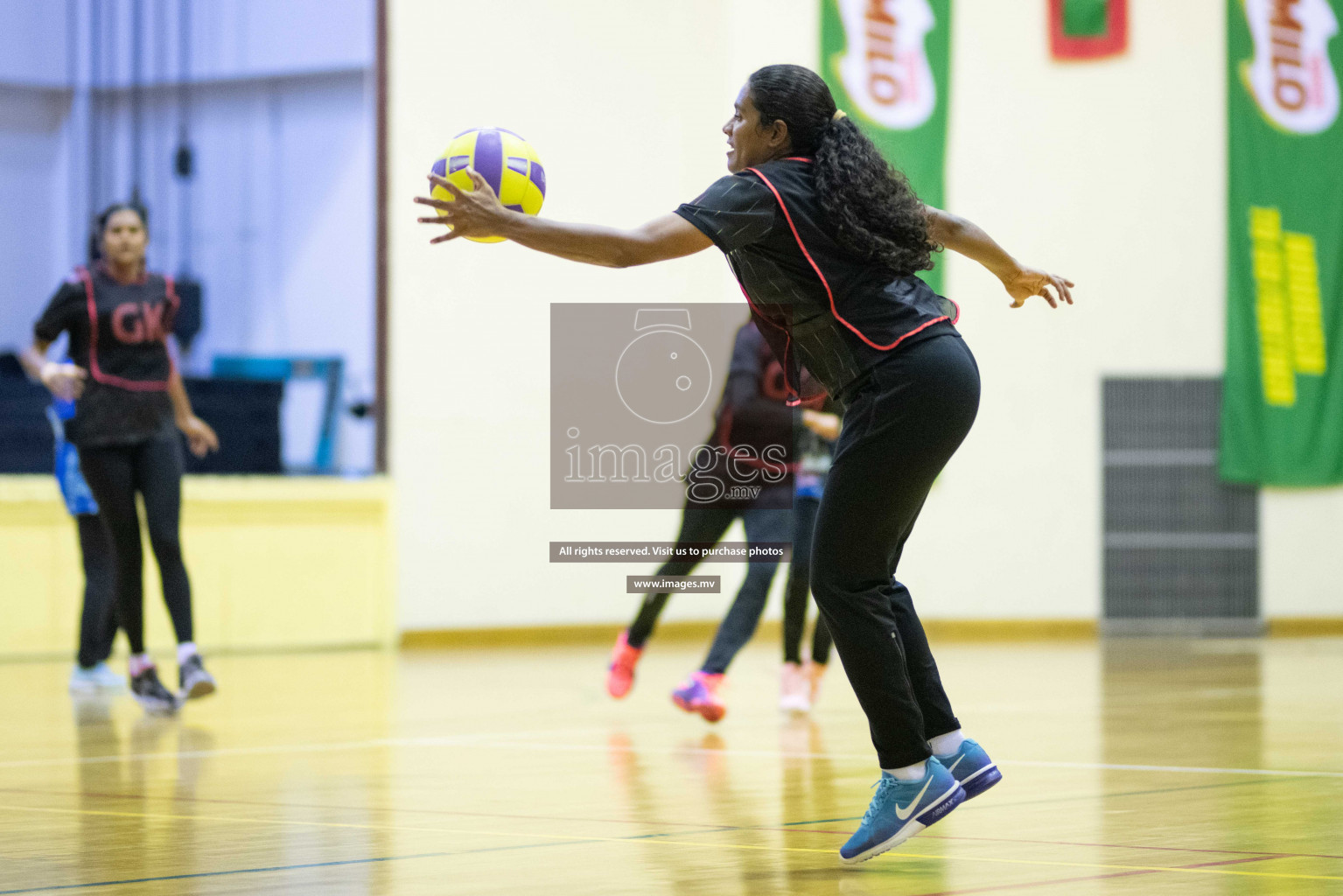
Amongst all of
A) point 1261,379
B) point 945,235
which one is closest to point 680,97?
point 1261,379

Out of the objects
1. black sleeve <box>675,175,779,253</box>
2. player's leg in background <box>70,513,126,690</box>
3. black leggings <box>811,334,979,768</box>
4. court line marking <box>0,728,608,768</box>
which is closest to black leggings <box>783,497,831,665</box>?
court line marking <box>0,728,608,768</box>

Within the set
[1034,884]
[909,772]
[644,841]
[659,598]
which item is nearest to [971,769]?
[909,772]

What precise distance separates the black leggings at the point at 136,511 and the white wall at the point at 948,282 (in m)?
5.21

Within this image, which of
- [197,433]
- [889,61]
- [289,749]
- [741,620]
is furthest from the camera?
[889,61]

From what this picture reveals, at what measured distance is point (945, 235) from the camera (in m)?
3.90

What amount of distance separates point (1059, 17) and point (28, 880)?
12206 millimetres

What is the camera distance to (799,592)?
22.8 ft

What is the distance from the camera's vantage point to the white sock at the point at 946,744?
3775 millimetres

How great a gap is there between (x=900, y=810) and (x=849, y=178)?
1.30 m

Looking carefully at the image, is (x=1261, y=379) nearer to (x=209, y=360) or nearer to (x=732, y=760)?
(x=209, y=360)

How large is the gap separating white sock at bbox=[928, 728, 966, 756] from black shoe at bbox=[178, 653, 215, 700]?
12.5 ft

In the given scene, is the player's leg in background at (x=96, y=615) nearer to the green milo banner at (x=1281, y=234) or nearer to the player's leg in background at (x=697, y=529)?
the player's leg in background at (x=697, y=529)

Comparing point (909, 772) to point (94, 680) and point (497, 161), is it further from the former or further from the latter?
point (94, 680)

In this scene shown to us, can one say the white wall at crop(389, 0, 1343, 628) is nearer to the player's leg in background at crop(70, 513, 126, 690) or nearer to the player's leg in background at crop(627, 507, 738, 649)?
the player's leg in background at crop(70, 513, 126, 690)
